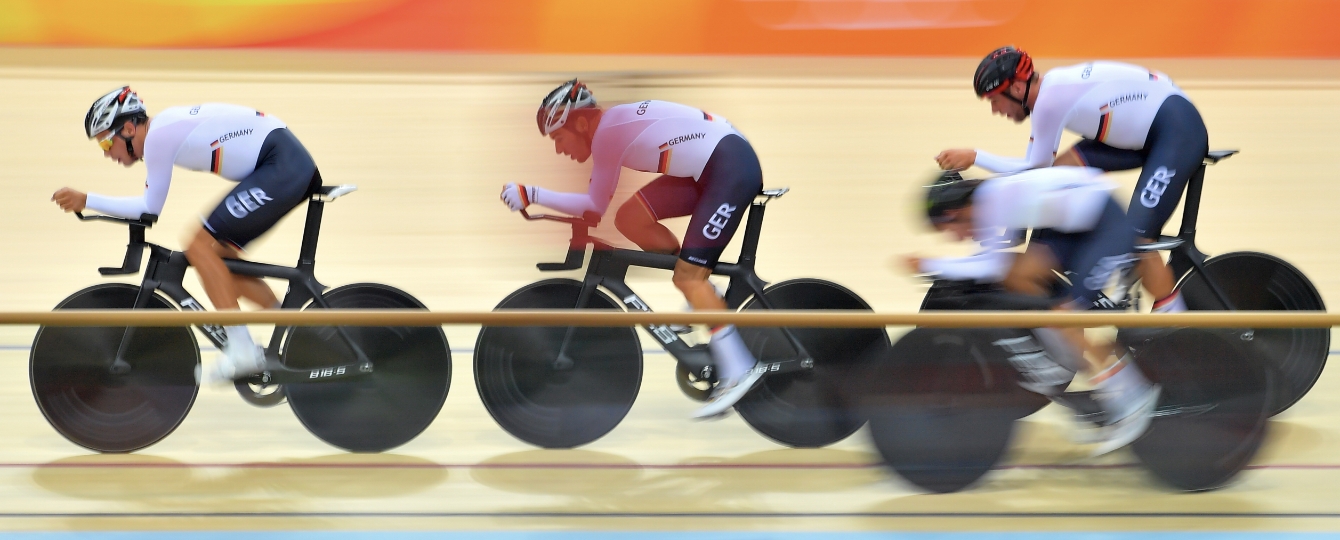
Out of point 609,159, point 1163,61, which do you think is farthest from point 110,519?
point 1163,61

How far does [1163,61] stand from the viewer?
7387 millimetres

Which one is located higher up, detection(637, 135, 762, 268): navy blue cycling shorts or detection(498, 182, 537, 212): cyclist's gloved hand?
detection(498, 182, 537, 212): cyclist's gloved hand

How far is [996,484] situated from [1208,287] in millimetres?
1137

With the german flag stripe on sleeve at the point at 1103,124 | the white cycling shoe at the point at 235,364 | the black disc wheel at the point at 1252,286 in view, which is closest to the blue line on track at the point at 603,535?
the white cycling shoe at the point at 235,364

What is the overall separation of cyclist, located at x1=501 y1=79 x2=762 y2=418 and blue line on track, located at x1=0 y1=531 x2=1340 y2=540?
0.72 meters

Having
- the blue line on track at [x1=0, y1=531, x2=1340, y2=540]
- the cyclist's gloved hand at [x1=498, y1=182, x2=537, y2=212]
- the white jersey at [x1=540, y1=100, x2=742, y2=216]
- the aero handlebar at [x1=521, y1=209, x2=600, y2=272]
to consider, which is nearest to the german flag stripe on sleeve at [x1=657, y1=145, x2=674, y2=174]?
the white jersey at [x1=540, y1=100, x2=742, y2=216]

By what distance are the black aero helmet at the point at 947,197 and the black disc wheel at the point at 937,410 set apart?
1.50 feet

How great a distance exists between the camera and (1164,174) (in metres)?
2.84

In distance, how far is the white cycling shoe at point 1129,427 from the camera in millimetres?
2100

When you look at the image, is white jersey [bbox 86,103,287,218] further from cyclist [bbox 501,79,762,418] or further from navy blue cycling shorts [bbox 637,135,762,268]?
navy blue cycling shorts [bbox 637,135,762,268]

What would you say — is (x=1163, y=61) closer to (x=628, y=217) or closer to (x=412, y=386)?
(x=628, y=217)

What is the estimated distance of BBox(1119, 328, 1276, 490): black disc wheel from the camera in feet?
6.82

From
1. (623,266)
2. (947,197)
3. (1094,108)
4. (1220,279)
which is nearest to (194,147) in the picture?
(623,266)

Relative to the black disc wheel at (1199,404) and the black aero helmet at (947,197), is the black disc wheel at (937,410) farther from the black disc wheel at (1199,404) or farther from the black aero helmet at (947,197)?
the black aero helmet at (947,197)
